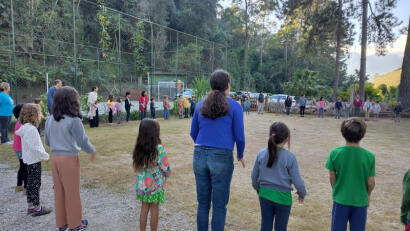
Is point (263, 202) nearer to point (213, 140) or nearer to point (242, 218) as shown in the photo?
point (213, 140)

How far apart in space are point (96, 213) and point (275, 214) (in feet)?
7.81

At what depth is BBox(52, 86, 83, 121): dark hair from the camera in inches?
107

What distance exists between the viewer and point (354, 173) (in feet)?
7.25

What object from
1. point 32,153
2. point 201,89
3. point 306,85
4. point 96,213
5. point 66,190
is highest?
point 306,85

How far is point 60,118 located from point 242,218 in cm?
238

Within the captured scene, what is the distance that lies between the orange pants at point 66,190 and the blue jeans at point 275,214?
1881 mm

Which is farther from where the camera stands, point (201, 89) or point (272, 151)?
point (201, 89)

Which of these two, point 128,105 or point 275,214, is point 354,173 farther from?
point 128,105

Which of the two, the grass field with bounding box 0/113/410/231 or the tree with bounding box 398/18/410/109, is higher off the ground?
the tree with bounding box 398/18/410/109

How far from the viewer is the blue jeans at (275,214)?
7.43ft

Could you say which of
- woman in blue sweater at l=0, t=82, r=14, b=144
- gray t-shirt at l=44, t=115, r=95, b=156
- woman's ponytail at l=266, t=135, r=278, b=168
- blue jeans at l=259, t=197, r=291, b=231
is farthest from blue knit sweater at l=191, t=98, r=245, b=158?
woman in blue sweater at l=0, t=82, r=14, b=144

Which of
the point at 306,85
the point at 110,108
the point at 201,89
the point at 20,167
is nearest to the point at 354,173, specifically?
the point at 20,167

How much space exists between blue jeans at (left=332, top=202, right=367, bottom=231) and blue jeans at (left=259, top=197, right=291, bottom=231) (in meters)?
0.40

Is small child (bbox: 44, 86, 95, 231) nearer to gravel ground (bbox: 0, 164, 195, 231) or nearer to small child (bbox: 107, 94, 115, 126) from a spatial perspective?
gravel ground (bbox: 0, 164, 195, 231)
